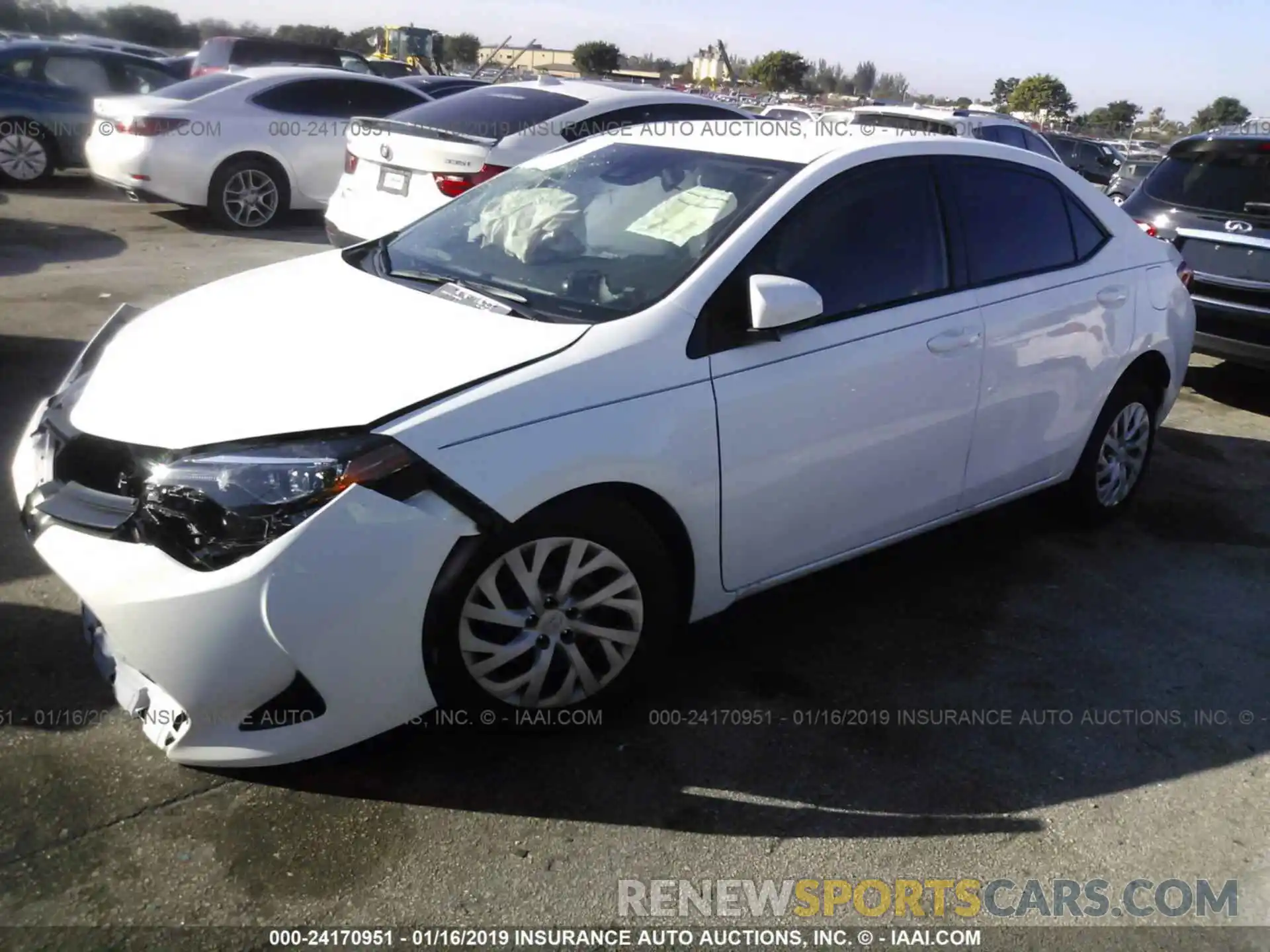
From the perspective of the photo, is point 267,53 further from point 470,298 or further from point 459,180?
point 470,298

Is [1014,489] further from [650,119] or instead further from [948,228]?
[650,119]

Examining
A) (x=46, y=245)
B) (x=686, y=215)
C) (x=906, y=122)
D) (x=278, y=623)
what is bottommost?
(x=46, y=245)

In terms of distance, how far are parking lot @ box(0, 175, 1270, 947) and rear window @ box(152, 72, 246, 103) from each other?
7.72 m

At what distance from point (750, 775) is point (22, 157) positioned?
12476 mm

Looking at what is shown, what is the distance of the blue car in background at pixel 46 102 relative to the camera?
1213cm

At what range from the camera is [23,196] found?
11945 millimetres

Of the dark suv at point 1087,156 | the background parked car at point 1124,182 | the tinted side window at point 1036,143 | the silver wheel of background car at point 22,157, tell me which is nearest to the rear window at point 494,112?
the background parked car at point 1124,182

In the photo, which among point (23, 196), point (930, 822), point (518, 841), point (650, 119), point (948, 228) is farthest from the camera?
point (23, 196)

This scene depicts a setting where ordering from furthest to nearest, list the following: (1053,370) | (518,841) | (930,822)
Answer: (1053,370) < (930,822) < (518,841)

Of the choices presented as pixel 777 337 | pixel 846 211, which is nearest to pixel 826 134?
pixel 846 211

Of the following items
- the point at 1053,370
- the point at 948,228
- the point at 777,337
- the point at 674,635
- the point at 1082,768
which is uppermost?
the point at 948,228

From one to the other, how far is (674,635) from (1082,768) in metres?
1.27

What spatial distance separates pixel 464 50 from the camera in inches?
2356

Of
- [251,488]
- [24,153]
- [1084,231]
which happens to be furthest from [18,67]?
[251,488]
